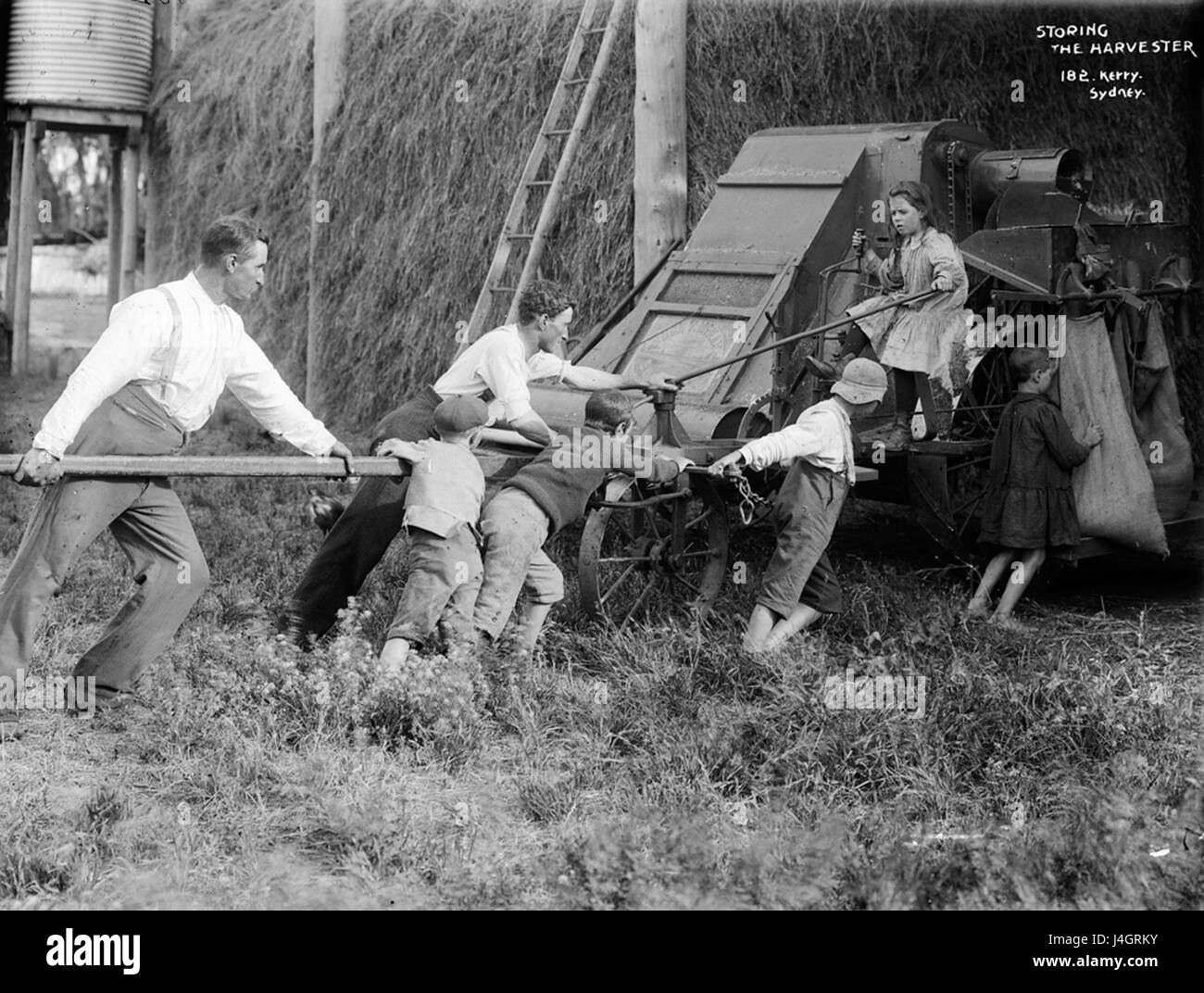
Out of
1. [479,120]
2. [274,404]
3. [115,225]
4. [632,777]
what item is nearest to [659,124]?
[479,120]

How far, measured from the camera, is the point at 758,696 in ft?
20.9

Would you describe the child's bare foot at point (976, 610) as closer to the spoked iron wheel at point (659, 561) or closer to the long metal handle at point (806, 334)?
the spoked iron wheel at point (659, 561)

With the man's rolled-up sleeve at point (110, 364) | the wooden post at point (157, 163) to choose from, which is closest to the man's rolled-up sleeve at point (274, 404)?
the man's rolled-up sleeve at point (110, 364)

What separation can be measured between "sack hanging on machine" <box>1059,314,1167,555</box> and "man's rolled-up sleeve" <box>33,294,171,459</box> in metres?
4.51

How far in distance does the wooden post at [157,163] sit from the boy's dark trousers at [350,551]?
902cm

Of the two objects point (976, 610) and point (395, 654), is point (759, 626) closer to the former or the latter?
point (976, 610)

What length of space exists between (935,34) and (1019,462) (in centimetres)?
320

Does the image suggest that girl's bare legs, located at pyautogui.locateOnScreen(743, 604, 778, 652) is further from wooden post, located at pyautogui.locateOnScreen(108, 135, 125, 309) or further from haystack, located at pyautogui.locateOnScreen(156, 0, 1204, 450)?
wooden post, located at pyautogui.locateOnScreen(108, 135, 125, 309)

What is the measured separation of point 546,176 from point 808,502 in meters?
4.83

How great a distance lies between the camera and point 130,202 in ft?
49.6

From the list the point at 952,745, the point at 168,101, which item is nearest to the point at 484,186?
the point at 168,101

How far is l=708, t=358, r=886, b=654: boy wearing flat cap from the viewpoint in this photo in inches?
272

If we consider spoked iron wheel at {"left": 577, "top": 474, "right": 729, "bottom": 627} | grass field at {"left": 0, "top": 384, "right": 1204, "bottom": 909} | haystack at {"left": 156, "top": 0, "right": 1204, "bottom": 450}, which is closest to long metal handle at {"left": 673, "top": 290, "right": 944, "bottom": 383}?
spoked iron wheel at {"left": 577, "top": 474, "right": 729, "bottom": 627}

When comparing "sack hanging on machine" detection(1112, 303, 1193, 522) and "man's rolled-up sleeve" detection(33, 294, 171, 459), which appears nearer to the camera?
"man's rolled-up sleeve" detection(33, 294, 171, 459)
